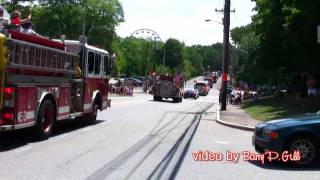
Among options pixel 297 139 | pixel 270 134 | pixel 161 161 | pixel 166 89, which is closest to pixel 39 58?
pixel 161 161

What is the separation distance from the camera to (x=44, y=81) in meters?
15.7

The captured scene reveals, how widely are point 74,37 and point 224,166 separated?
74.0 m

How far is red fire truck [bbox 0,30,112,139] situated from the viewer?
1352 centimetres

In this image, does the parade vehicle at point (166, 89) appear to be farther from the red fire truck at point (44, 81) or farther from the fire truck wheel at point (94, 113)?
the red fire truck at point (44, 81)

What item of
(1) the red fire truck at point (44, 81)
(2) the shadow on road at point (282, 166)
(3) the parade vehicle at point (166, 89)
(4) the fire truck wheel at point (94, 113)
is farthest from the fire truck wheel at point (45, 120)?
(3) the parade vehicle at point (166, 89)

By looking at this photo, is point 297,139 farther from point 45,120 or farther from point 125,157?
point 45,120

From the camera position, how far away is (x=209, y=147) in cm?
1599

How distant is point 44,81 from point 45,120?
3.74ft

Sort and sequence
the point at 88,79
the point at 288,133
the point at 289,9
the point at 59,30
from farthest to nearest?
the point at 59,30
the point at 289,9
the point at 88,79
the point at 288,133

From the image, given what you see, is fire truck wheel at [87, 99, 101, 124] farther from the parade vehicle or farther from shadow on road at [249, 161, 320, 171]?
the parade vehicle

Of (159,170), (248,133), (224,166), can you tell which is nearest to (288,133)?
(224,166)

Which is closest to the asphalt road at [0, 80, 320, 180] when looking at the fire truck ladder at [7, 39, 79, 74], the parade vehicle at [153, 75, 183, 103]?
the fire truck ladder at [7, 39, 79, 74]

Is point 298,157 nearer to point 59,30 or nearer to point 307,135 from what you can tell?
point 307,135

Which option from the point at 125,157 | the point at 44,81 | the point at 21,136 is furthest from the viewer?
the point at 21,136
